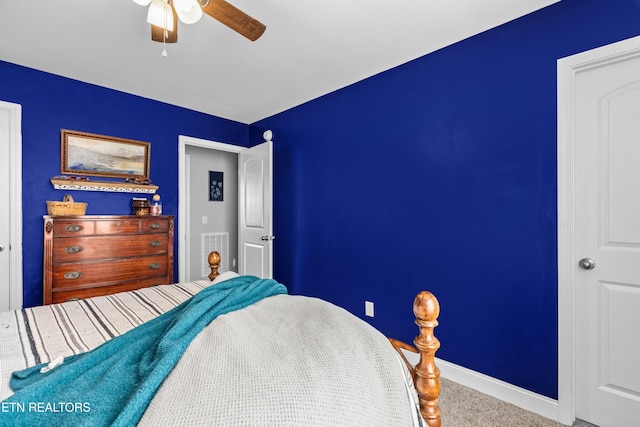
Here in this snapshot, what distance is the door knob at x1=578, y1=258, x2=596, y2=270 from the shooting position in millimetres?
1733

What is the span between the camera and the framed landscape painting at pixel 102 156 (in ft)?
9.30

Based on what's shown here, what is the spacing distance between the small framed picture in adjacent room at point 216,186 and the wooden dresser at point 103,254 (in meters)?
1.93

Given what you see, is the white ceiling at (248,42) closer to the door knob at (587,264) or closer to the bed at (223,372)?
the door knob at (587,264)

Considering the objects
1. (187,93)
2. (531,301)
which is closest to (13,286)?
(187,93)

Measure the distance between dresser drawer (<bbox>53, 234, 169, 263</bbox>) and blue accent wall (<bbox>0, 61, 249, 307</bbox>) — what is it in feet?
1.40

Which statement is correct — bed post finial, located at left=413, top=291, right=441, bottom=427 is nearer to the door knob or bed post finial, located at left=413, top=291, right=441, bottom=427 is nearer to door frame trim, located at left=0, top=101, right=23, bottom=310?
the door knob

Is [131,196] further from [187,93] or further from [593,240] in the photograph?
[593,240]

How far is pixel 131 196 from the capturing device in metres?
3.22

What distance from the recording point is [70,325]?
1367 millimetres

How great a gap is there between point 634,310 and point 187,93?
3.85 meters

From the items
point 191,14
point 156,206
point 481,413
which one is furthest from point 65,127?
point 481,413

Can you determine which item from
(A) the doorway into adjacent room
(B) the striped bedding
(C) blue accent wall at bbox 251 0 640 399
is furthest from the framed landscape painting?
(C) blue accent wall at bbox 251 0 640 399

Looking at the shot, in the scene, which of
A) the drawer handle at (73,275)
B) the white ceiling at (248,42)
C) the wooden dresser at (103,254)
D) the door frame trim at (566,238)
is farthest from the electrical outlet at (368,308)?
the drawer handle at (73,275)

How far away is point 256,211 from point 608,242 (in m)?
3.08
